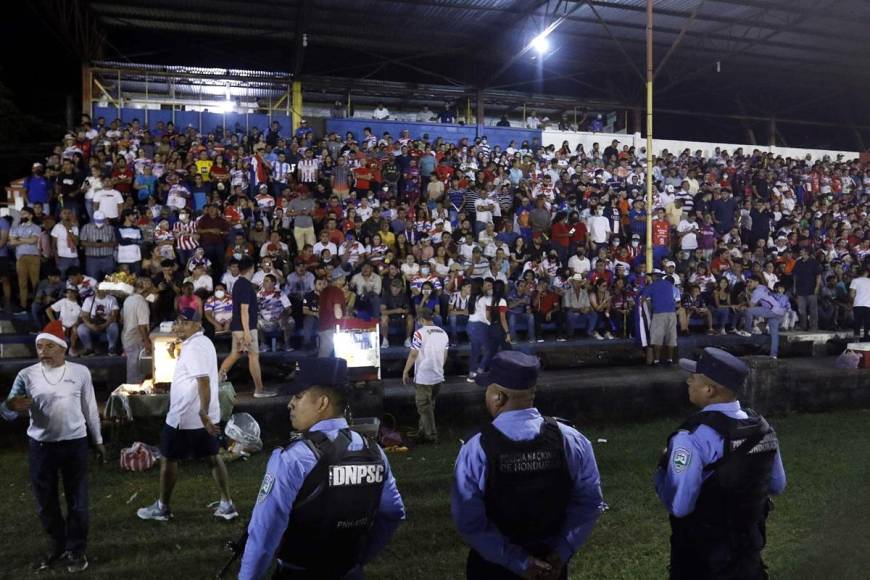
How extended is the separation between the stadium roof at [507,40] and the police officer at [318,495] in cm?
1556

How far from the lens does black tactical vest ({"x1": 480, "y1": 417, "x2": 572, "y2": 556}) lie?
8.30 feet

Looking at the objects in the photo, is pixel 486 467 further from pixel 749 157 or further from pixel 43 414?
pixel 749 157

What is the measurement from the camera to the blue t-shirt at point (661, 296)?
11523mm

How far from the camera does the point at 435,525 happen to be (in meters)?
5.55

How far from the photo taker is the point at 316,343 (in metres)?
10.6

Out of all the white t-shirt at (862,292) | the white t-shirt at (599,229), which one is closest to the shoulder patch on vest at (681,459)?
the white t-shirt at (599,229)

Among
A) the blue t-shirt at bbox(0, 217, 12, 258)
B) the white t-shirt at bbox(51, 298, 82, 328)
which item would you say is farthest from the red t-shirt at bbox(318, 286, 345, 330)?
the blue t-shirt at bbox(0, 217, 12, 258)

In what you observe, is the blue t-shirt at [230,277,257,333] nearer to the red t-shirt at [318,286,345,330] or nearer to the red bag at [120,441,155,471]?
the red t-shirt at [318,286,345,330]

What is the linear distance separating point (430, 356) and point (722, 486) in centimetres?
542

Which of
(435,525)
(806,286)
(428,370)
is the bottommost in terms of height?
(435,525)

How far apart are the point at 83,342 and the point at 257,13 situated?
1172 cm

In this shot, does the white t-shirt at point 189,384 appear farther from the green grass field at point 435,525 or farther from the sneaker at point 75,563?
the sneaker at point 75,563

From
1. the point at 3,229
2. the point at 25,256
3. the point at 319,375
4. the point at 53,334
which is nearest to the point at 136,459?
the point at 53,334

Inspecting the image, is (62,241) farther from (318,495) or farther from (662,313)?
(662,313)
